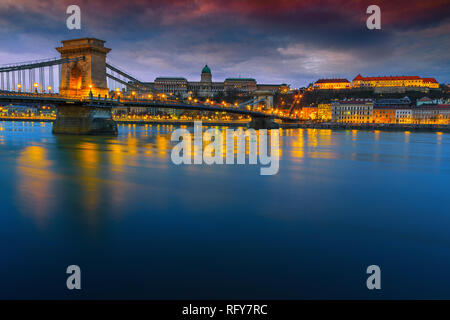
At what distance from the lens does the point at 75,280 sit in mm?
5270

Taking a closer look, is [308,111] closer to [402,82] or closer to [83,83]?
[402,82]

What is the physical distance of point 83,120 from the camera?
118 feet

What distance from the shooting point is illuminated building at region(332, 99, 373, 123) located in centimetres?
9706

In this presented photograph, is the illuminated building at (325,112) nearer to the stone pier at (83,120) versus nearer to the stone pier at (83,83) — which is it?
the stone pier at (83,120)

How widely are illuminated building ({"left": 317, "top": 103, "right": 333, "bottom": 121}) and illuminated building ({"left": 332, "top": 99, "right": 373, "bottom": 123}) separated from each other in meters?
5.94

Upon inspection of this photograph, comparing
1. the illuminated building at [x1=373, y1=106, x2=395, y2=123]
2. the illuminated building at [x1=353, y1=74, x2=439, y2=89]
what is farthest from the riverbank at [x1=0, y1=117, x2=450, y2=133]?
the illuminated building at [x1=353, y1=74, x2=439, y2=89]

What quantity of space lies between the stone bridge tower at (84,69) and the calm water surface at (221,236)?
932 inches

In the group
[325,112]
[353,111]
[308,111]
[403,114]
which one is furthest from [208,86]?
[403,114]

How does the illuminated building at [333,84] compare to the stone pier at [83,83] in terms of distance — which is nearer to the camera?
the stone pier at [83,83]

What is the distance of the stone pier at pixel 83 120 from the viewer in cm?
3612

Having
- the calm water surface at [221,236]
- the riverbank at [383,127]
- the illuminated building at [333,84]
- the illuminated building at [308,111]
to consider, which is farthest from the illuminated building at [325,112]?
the calm water surface at [221,236]

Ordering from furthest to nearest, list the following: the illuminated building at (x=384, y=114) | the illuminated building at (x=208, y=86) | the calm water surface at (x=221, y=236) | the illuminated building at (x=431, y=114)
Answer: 1. the illuminated building at (x=208, y=86)
2. the illuminated building at (x=384, y=114)
3. the illuminated building at (x=431, y=114)
4. the calm water surface at (x=221, y=236)
